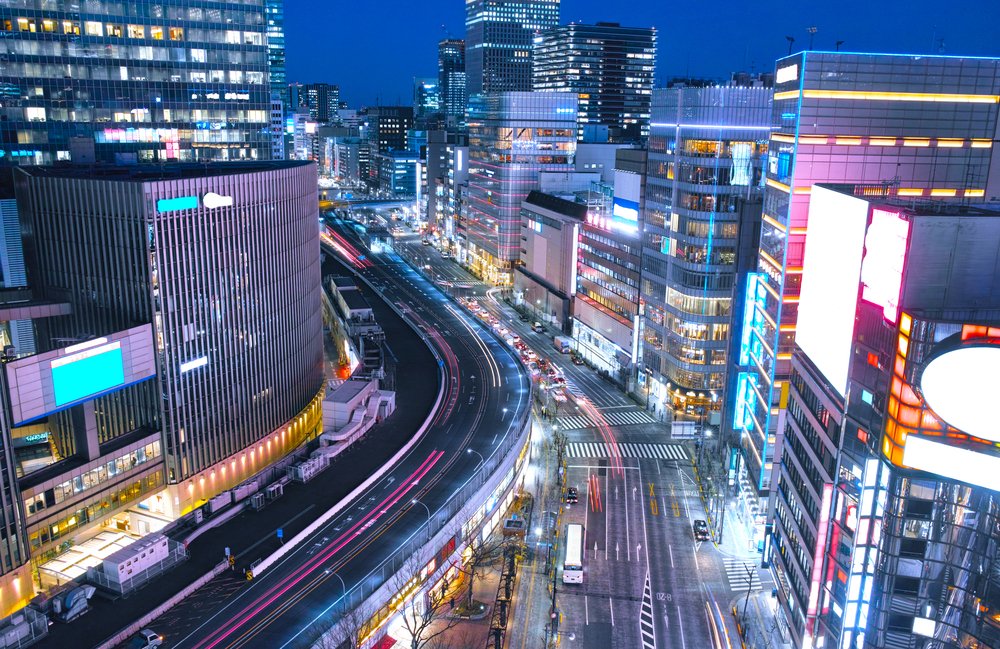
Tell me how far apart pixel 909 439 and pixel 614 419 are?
2815 inches

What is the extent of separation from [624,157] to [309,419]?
234 feet

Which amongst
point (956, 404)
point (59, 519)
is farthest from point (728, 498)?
point (59, 519)

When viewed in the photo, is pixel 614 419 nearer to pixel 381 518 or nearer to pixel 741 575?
pixel 741 575

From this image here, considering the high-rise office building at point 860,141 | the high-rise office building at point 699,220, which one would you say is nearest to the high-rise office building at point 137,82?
the high-rise office building at point 699,220

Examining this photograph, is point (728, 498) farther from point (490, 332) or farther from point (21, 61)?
point (21, 61)

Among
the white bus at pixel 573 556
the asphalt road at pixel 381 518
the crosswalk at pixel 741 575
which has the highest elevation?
the asphalt road at pixel 381 518

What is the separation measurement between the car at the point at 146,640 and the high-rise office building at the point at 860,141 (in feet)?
192

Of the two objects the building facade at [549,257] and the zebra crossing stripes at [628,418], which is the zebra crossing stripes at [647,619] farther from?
the building facade at [549,257]

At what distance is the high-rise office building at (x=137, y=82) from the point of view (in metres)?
123

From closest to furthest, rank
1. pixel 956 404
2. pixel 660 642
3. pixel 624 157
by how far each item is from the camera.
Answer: pixel 956 404 < pixel 660 642 < pixel 624 157

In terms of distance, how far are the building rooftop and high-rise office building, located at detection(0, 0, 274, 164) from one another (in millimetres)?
24018

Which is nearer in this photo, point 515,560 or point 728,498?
point 515,560

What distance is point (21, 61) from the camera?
122062 millimetres

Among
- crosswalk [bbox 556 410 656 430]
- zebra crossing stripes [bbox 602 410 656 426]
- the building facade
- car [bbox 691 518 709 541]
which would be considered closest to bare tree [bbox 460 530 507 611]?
car [bbox 691 518 709 541]
